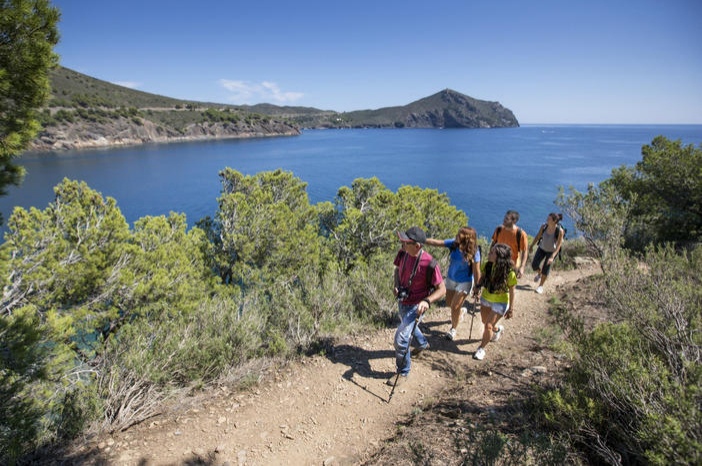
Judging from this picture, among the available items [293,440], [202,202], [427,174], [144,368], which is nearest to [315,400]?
[293,440]

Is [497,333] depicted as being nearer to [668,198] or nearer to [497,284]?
[497,284]

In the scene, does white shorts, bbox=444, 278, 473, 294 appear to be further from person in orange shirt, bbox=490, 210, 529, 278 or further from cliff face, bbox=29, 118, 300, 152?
cliff face, bbox=29, 118, 300, 152

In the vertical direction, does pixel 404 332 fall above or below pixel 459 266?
below

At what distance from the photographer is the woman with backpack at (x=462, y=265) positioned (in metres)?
5.06

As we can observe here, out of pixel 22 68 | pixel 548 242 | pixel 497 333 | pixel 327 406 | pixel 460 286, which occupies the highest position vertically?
pixel 22 68

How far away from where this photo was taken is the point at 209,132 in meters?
120

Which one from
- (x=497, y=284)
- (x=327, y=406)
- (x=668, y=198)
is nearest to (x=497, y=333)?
(x=497, y=284)

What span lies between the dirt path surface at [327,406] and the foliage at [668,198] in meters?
11.5

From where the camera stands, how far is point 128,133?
92188 mm

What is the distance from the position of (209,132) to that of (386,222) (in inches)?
4788

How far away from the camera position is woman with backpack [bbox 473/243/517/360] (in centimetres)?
465

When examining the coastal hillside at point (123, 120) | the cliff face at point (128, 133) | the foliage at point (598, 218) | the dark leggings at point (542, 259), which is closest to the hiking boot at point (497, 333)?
the dark leggings at point (542, 259)

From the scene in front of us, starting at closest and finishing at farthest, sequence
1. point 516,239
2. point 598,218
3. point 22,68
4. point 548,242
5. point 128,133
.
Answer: point 22,68 < point 516,239 < point 548,242 < point 598,218 < point 128,133

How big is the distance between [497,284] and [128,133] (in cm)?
10995
